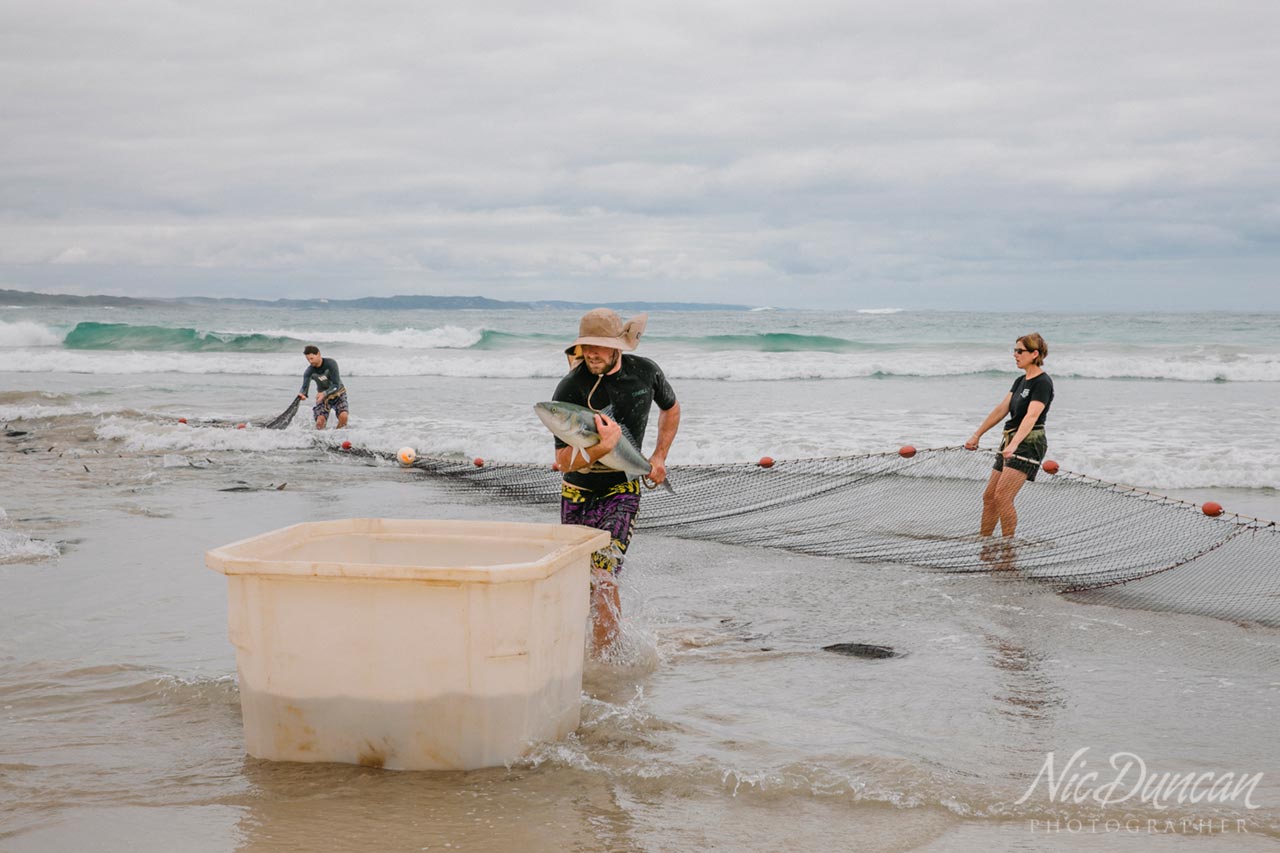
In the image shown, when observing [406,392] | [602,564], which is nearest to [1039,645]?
[602,564]

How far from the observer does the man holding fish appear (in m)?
4.90

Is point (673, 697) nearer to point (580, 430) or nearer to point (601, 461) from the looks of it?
point (601, 461)

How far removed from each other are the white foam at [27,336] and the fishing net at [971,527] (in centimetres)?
4198

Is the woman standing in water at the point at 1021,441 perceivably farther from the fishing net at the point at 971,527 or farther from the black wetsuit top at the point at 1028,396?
the fishing net at the point at 971,527

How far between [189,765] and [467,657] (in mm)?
1223

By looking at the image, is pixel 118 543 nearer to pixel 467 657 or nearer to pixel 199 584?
pixel 199 584

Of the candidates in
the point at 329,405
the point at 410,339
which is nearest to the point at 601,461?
the point at 329,405

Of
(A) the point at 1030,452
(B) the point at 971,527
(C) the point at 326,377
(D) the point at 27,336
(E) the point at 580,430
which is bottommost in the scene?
(B) the point at 971,527

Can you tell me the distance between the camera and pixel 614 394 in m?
5.09

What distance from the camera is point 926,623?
628 cm

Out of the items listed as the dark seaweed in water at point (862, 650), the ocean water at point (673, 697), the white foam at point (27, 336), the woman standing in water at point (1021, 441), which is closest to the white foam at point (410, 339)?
the white foam at point (27, 336)

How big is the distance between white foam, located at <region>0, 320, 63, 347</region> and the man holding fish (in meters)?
47.2

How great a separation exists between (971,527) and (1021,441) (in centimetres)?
98

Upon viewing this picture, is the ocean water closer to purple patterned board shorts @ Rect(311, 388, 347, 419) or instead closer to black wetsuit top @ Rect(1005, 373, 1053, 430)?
black wetsuit top @ Rect(1005, 373, 1053, 430)
